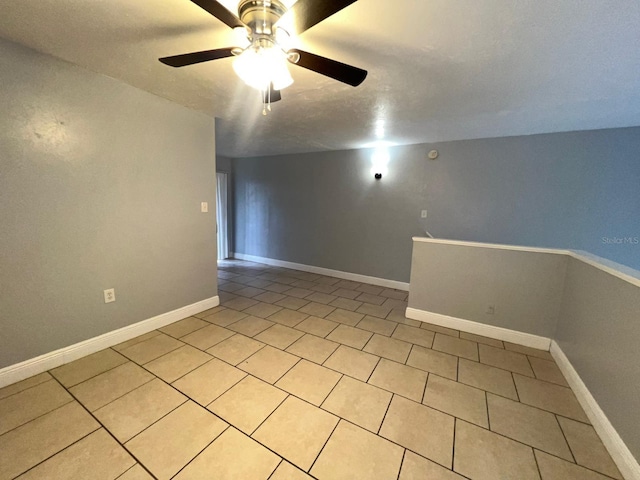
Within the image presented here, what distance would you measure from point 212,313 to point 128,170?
1.74m

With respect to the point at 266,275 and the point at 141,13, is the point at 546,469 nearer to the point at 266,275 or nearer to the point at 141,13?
the point at 141,13

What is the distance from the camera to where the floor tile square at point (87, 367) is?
1.81 m

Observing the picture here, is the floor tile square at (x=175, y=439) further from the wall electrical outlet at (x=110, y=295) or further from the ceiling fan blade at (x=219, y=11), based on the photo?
the ceiling fan blade at (x=219, y=11)

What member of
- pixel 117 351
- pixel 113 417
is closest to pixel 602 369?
pixel 113 417

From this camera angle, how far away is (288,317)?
2.92 metres

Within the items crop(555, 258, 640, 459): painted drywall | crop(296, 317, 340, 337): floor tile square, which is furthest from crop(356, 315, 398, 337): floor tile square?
crop(555, 258, 640, 459): painted drywall

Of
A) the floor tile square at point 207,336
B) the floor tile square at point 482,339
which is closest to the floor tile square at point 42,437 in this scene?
the floor tile square at point 207,336

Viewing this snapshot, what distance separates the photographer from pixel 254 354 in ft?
7.15

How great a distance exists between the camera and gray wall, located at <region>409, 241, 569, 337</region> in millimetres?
2357

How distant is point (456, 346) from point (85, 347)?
10.9 ft

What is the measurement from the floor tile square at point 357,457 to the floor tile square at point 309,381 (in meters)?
0.30

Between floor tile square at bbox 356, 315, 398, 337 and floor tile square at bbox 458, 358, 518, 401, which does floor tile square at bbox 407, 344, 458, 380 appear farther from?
floor tile square at bbox 356, 315, 398, 337

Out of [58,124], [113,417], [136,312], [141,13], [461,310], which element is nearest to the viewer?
[141,13]

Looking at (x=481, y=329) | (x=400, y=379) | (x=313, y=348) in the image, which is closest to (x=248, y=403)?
(x=313, y=348)
